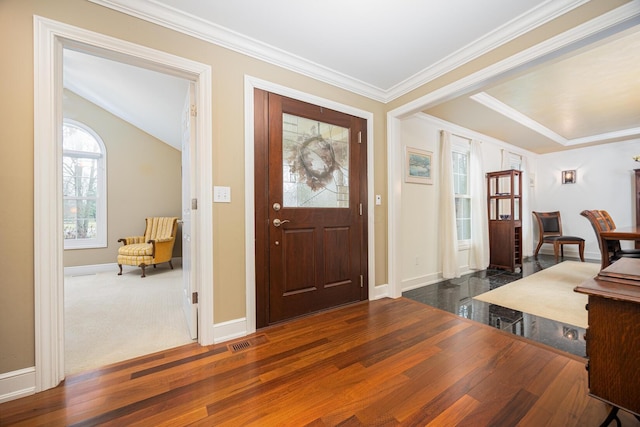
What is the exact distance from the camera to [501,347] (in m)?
1.83

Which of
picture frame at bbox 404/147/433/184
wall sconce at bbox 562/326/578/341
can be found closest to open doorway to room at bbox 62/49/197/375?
picture frame at bbox 404/147/433/184

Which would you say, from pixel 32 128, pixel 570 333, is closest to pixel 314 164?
pixel 32 128

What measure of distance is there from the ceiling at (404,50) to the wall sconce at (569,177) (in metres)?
2.02

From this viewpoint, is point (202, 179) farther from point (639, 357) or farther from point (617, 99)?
point (617, 99)

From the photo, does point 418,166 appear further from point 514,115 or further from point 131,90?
point 131,90

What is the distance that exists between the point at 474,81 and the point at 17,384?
12.5 ft

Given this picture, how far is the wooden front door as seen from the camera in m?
2.19

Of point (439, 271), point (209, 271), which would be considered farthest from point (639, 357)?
point (439, 271)

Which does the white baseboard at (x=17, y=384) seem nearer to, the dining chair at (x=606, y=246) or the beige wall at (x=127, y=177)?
the beige wall at (x=127, y=177)

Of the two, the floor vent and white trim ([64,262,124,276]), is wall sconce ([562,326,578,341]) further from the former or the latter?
white trim ([64,262,124,276])

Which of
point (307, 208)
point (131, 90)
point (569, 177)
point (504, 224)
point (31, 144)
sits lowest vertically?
point (504, 224)

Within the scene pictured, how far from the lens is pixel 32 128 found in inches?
56.2

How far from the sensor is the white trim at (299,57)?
168cm

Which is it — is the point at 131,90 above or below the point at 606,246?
above
